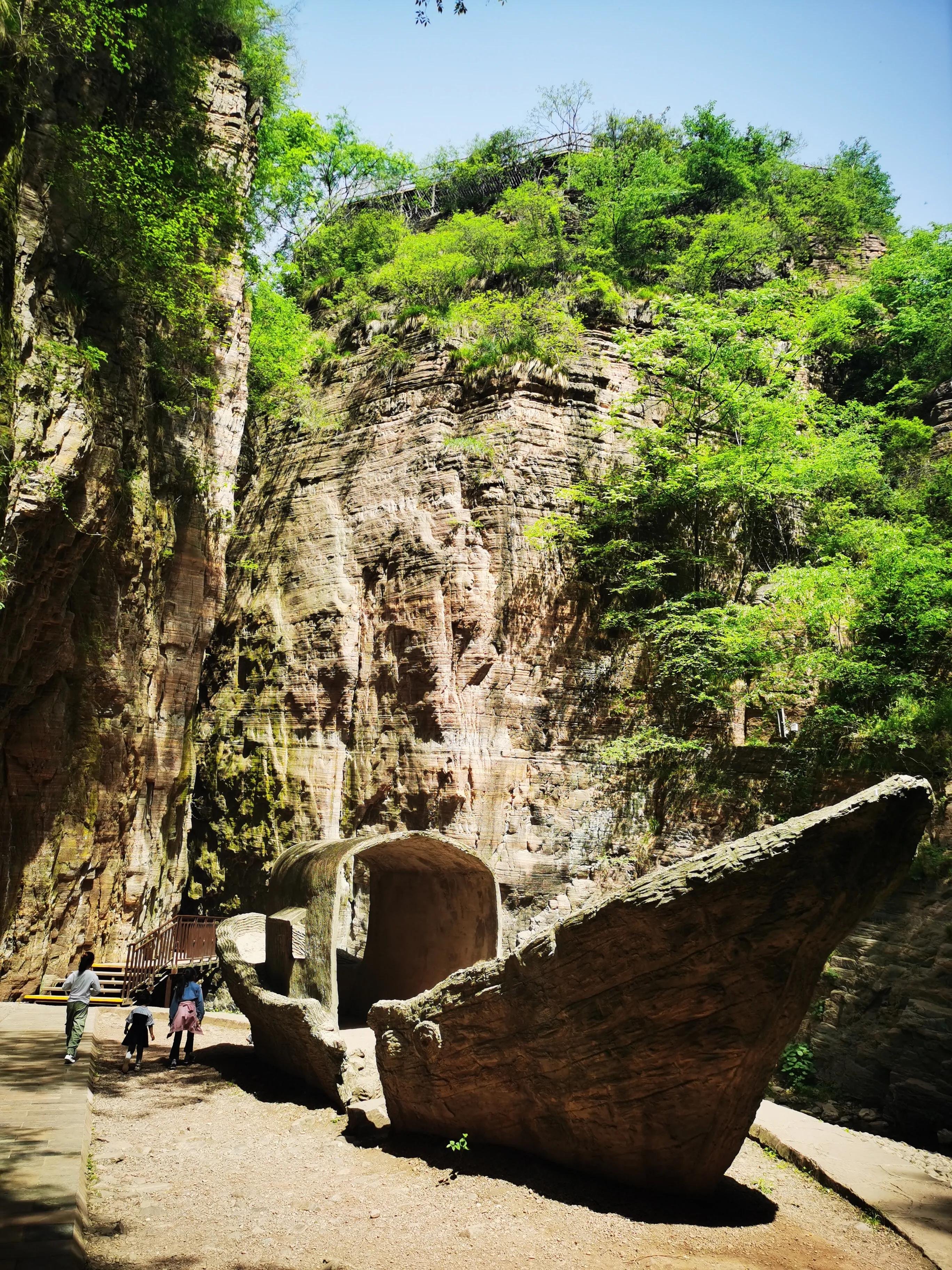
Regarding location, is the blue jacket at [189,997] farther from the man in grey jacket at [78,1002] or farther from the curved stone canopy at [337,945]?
the man in grey jacket at [78,1002]

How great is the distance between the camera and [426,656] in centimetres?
1683

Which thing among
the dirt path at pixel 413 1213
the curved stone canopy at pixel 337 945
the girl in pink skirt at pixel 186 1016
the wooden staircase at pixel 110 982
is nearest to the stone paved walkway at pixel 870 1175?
the dirt path at pixel 413 1213

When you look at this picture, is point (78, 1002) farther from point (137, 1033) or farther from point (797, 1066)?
point (797, 1066)

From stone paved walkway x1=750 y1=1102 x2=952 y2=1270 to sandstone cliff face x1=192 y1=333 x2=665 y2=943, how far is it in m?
6.54

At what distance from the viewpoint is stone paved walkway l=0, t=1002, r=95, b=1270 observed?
4668mm

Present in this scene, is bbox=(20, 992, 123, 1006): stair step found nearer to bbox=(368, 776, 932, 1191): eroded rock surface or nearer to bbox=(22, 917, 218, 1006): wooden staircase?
bbox=(22, 917, 218, 1006): wooden staircase

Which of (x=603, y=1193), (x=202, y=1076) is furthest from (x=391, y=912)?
(x=603, y=1193)

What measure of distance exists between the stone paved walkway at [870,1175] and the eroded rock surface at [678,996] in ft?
4.11

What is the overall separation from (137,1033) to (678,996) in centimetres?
799

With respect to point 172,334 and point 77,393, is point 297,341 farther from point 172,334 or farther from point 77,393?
point 77,393

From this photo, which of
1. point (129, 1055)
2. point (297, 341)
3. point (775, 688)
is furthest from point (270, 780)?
point (297, 341)

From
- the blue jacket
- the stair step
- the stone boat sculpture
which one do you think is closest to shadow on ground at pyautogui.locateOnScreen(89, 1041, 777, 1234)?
the stone boat sculpture

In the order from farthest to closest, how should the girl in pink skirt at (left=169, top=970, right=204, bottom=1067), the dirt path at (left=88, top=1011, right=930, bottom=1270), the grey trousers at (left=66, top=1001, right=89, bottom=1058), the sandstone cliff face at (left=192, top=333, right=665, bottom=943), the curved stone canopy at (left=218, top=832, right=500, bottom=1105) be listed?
the sandstone cliff face at (left=192, top=333, right=665, bottom=943), the girl in pink skirt at (left=169, top=970, right=204, bottom=1067), the curved stone canopy at (left=218, top=832, right=500, bottom=1105), the grey trousers at (left=66, top=1001, right=89, bottom=1058), the dirt path at (left=88, top=1011, right=930, bottom=1270)

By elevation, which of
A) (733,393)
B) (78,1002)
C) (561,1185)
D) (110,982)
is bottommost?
(110,982)
